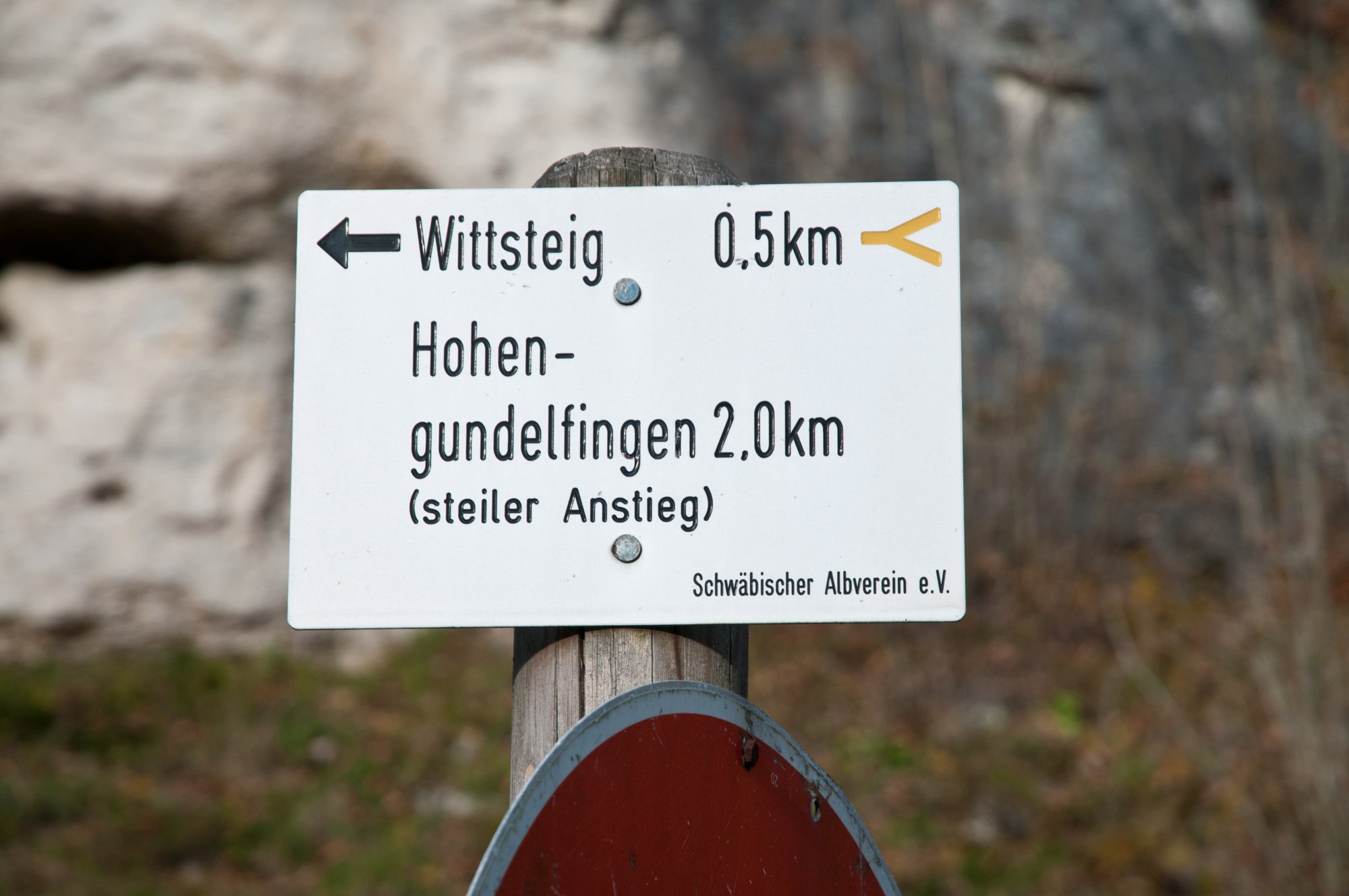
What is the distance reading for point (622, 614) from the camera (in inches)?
49.9

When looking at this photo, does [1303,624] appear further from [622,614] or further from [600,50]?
[600,50]

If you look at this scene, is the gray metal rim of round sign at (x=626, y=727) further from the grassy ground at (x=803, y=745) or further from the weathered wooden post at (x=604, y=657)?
the grassy ground at (x=803, y=745)

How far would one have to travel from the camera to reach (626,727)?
108 centimetres

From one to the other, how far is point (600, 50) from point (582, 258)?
5733 millimetres

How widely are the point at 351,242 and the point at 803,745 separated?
4.14 m

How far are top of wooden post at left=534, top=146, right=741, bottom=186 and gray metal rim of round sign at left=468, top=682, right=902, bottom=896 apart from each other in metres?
0.62

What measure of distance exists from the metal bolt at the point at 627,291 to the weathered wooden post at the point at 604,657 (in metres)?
0.15

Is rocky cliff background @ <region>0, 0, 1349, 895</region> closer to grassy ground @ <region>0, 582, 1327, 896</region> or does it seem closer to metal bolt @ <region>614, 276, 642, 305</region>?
grassy ground @ <region>0, 582, 1327, 896</region>

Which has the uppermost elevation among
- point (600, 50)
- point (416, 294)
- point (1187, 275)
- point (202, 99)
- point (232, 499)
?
point (600, 50)

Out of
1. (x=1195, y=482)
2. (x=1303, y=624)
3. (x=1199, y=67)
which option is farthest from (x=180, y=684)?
(x=1199, y=67)

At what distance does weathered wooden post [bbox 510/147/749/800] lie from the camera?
51.4 inches

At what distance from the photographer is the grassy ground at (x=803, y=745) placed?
Answer: 4180mm

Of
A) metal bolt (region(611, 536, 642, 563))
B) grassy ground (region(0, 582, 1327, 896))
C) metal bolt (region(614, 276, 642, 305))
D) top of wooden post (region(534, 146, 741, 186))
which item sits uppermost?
top of wooden post (region(534, 146, 741, 186))

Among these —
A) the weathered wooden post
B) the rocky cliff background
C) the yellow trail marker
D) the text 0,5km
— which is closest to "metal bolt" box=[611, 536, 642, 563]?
the weathered wooden post
